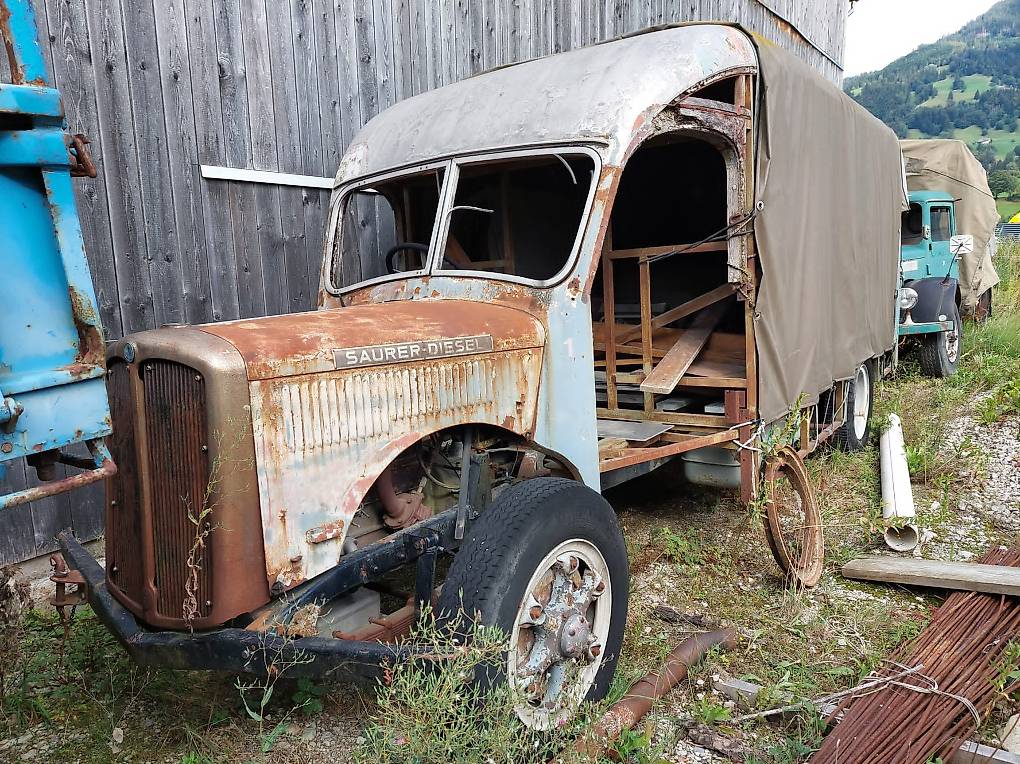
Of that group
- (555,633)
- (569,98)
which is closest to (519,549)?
(555,633)

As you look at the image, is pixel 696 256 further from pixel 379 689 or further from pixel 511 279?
pixel 379 689

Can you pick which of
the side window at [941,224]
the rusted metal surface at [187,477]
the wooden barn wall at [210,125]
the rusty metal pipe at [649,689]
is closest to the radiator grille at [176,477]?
the rusted metal surface at [187,477]

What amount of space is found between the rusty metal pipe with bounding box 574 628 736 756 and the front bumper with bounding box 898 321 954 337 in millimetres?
6527

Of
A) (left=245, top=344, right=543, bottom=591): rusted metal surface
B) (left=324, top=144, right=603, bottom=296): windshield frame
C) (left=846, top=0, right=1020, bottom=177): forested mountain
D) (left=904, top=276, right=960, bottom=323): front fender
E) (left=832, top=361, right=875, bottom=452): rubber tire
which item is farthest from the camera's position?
(left=846, top=0, right=1020, bottom=177): forested mountain

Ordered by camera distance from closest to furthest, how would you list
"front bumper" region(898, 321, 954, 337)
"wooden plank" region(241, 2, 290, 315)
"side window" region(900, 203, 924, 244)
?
"wooden plank" region(241, 2, 290, 315)
"front bumper" region(898, 321, 954, 337)
"side window" region(900, 203, 924, 244)

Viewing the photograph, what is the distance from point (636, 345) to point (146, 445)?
3.19 metres

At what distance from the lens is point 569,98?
11.2 feet

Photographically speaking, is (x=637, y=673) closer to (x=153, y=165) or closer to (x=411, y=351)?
(x=411, y=351)

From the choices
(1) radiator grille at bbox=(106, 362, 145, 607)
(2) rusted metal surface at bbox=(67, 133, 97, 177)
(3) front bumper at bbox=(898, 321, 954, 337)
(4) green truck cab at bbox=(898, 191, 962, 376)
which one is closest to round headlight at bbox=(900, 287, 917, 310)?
(4) green truck cab at bbox=(898, 191, 962, 376)

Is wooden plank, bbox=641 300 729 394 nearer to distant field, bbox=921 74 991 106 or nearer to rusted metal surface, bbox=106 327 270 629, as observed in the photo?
rusted metal surface, bbox=106 327 270 629

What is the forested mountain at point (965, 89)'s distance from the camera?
62603 mm

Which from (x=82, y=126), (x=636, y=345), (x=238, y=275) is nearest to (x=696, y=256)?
(x=636, y=345)

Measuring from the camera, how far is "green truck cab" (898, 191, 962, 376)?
29.1ft

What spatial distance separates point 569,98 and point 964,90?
297ft
